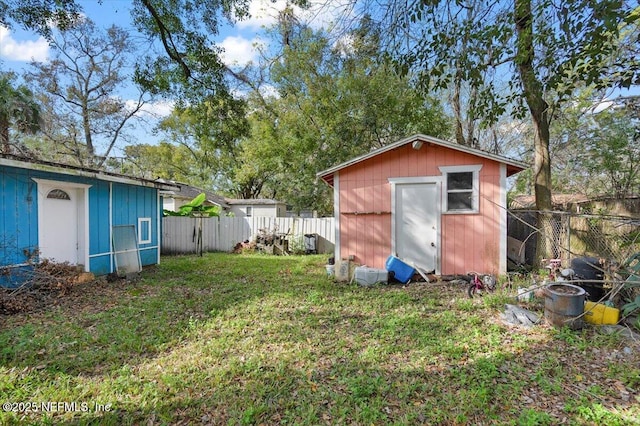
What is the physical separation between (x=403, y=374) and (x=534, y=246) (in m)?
6.40

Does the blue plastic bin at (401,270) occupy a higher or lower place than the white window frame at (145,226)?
lower

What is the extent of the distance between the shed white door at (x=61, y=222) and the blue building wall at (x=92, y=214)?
0.14m

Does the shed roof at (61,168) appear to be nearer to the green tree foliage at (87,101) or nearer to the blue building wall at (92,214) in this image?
the blue building wall at (92,214)

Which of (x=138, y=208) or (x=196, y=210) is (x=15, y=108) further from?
(x=138, y=208)

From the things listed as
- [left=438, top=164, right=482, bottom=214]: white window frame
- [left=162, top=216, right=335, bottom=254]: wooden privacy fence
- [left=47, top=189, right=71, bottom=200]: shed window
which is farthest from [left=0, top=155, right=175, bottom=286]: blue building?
[left=438, top=164, right=482, bottom=214]: white window frame

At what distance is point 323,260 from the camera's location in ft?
33.3

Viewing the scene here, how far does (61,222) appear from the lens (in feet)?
20.9

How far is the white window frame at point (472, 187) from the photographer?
687 centimetres

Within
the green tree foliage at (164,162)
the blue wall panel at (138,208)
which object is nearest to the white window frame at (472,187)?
the blue wall panel at (138,208)

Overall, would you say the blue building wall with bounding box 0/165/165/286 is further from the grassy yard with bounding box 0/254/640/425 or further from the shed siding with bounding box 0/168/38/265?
the grassy yard with bounding box 0/254/640/425

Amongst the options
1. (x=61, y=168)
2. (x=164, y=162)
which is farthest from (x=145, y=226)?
(x=164, y=162)

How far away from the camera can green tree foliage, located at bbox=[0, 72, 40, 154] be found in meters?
10.8

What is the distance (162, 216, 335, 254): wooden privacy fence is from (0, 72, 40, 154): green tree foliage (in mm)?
5930

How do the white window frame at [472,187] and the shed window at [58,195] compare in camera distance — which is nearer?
the shed window at [58,195]
